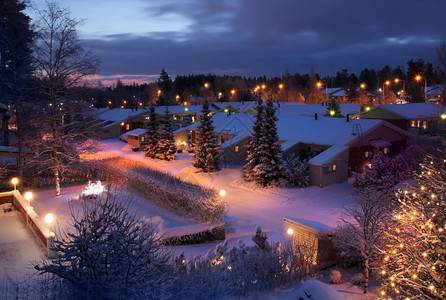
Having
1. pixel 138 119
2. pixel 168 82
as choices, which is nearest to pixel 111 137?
pixel 138 119

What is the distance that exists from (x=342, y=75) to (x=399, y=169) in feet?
321

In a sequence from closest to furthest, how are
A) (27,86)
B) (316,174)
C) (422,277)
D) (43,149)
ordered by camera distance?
1. (422,277)
2. (27,86)
3. (43,149)
4. (316,174)

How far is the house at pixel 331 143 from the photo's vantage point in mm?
23859

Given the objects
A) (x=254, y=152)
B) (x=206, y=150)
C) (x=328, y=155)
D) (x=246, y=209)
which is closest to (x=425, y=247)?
(x=246, y=209)

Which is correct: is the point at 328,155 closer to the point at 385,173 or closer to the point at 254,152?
the point at 385,173

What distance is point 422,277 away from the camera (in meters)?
8.39

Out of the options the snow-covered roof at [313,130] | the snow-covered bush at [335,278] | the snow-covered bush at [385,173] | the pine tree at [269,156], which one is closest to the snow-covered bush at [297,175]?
the pine tree at [269,156]

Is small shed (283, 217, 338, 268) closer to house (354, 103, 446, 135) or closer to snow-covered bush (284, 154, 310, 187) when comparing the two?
snow-covered bush (284, 154, 310, 187)

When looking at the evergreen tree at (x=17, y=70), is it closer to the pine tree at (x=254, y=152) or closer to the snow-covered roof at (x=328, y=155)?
the pine tree at (x=254, y=152)

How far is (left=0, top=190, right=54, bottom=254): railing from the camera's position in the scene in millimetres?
9745

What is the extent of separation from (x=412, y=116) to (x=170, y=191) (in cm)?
3064

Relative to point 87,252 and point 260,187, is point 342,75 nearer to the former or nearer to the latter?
point 260,187

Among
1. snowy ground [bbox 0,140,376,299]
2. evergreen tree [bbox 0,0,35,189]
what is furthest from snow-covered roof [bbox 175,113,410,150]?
evergreen tree [bbox 0,0,35,189]

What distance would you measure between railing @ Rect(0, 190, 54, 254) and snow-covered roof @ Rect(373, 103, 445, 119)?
36.4m
